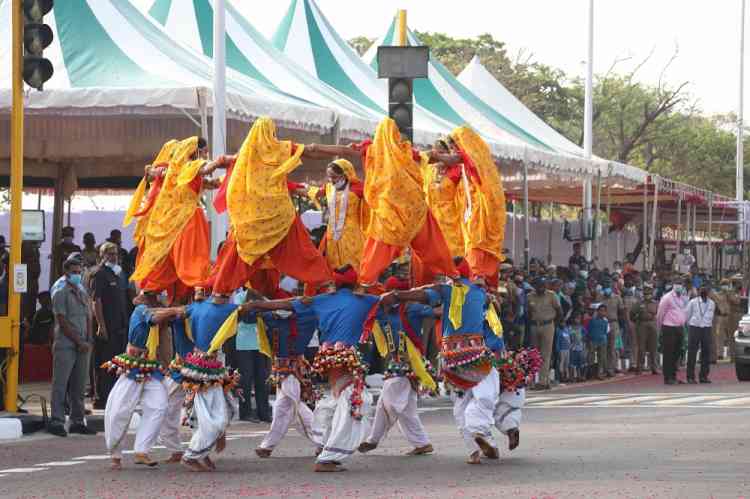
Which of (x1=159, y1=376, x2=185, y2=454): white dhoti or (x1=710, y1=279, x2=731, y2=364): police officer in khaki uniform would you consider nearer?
(x1=159, y1=376, x2=185, y2=454): white dhoti

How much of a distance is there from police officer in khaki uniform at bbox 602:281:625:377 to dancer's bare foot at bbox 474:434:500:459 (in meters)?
14.3

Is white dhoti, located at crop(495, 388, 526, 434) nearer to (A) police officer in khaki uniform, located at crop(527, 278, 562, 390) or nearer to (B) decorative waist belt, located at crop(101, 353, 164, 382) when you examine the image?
(B) decorative waist belt, located at crop(101, 353, 164, 382)

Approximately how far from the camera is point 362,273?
13.3 meters

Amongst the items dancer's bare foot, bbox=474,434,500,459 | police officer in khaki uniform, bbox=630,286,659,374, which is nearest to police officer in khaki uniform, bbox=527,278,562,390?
police officer in khaki uniform, bbox=630,286,659,374

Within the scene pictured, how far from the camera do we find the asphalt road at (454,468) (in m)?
11.4

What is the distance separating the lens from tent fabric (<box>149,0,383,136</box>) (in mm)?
23469

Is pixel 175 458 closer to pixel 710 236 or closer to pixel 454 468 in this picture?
pixel 454 468

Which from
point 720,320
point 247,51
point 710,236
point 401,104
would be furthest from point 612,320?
point 710,236

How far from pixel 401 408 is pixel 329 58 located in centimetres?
1507

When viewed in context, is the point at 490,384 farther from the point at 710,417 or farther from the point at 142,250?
the point at 710,417

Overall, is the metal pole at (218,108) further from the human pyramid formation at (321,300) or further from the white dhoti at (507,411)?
the white dhoti at (507,411)

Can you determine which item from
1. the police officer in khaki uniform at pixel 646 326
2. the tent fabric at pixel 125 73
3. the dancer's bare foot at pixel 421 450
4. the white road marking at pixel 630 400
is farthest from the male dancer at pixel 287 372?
the police officer in khaki uniform at pixel 646 326

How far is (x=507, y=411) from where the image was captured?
13.8 metres

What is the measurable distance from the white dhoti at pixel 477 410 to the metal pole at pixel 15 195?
533cm
